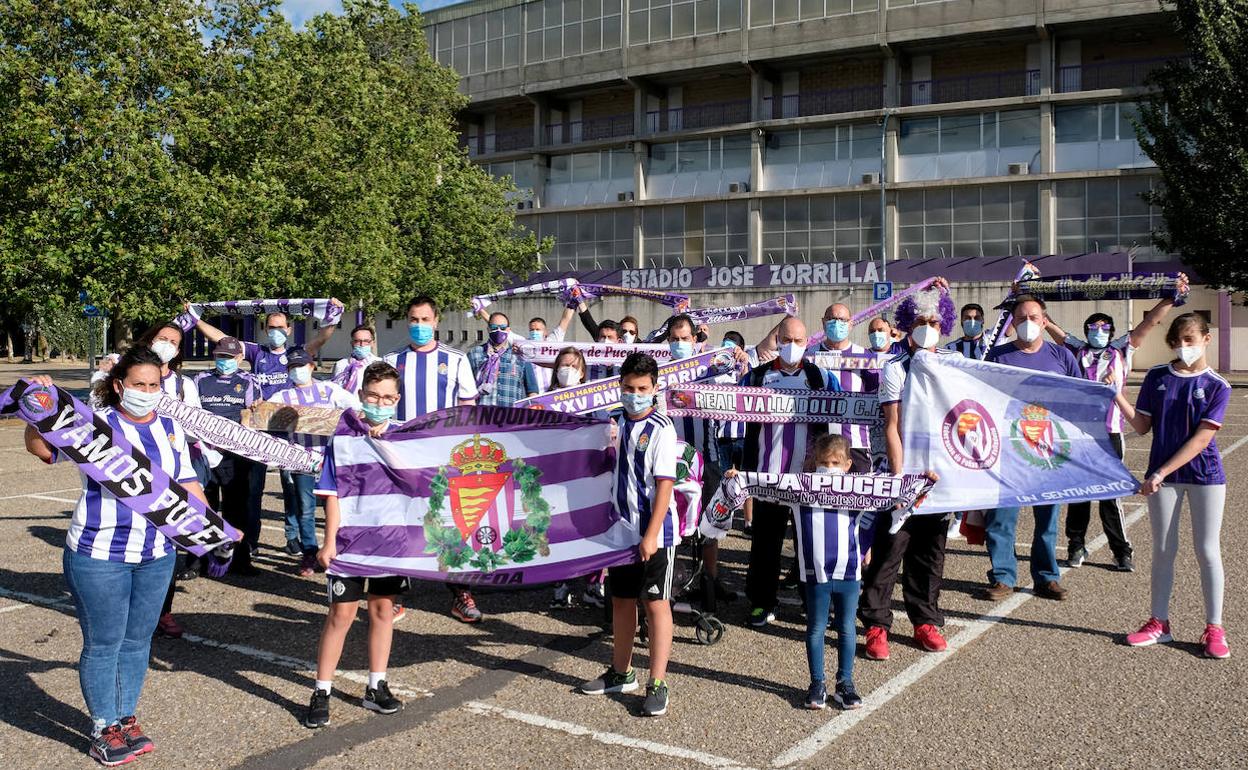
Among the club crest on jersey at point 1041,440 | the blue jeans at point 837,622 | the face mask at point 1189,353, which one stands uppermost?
the face mask at point 1189,353

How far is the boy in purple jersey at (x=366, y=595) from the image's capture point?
5250 millimetres

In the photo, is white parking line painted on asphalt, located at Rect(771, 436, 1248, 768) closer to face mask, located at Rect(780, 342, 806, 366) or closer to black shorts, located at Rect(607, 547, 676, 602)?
black shorts, located at Rect(607, 547, 676, 602)

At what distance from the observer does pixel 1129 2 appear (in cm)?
4206

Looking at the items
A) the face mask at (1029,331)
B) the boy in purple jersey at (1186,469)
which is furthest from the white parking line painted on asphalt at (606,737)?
the face mask at (1029,331)

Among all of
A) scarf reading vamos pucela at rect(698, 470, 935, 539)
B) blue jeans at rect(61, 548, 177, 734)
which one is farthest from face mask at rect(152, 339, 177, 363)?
scarf reading vamos pucela at rect(698, 470, 935, 539)

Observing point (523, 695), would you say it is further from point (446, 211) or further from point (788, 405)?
point (446, 211)

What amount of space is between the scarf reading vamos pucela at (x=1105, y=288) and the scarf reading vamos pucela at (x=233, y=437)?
5922 millimetres

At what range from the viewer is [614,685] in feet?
18.4

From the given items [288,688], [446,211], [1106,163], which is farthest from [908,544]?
[1106,163]

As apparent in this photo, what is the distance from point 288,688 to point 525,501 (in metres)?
1.68

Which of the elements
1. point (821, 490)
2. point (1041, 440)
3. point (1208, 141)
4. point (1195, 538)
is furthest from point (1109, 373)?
point (1208, 141)

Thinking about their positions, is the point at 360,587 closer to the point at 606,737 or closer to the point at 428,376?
the point at 606,737

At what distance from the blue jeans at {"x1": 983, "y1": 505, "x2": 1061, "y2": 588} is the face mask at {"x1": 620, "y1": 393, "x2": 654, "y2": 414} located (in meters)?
3.51

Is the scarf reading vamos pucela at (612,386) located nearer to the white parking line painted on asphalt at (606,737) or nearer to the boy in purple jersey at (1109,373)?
the white parking line painted on asphalt at (606,737)
